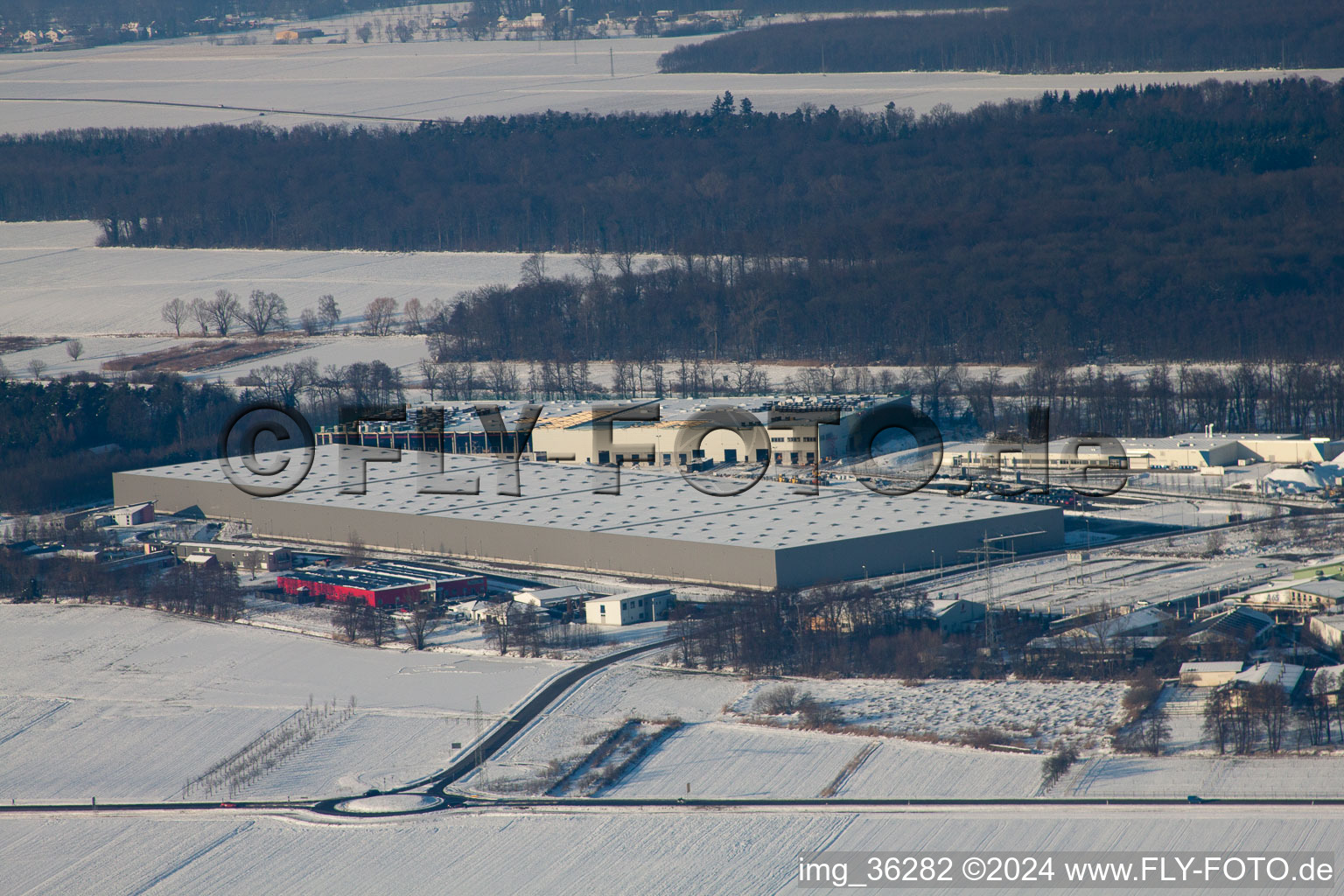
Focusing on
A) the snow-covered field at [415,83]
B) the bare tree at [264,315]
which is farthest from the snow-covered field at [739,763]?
the snow-covered field at [415,83]

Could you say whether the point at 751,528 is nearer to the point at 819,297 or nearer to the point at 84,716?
the point at 84,716

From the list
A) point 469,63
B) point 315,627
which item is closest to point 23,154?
point 469,63

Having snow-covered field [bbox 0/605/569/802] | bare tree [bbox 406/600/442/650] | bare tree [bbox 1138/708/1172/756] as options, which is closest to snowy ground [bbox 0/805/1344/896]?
snow-covered field [bbox 0/605/569/802]

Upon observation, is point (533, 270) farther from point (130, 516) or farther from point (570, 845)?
point (570, 845)

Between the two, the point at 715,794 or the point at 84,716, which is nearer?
the point at 715,794

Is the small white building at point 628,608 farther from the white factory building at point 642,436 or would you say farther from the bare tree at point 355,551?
the white factory building at point 642,436

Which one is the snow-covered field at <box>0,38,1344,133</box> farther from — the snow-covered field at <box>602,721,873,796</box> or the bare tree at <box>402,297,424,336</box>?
the snow-covered field at <box>602,721,873,796</box>
